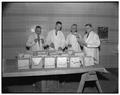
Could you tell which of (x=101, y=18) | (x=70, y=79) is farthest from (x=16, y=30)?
(x=101, y=18)

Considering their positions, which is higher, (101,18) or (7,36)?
(101,18)

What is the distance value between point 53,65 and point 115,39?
134 inches

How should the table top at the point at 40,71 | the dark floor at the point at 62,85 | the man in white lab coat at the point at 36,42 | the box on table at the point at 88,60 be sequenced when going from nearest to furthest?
the table top at the point at 40,71, the box on table at the point at 88,60, the dark floor at the point at 62,85, the man in white lab coat at the point at 36,42

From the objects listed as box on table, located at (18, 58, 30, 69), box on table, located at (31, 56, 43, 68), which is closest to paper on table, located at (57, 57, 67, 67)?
box on table, located at (31, 56, 43, 68)

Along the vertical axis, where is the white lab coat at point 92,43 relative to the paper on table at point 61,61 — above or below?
above

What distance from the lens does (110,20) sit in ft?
16.1

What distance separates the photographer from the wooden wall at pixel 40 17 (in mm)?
4461

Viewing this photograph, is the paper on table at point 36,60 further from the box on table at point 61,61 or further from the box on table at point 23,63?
the box on table at point 61,61

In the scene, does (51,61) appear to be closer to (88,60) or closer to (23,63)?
(23,63)

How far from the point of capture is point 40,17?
14.9 feet

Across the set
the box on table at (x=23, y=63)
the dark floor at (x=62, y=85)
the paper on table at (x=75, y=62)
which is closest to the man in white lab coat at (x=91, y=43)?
the dark floor at (x=62, y=85)

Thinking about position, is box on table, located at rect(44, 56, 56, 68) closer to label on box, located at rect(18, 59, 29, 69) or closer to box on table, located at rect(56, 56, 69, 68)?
box on table, located at rect(56, 56, 69, 68)

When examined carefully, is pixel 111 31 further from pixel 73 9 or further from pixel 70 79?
pixel 70 79

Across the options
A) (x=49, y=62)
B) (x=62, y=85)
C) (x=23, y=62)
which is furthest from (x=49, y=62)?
(x=62, y=85)
